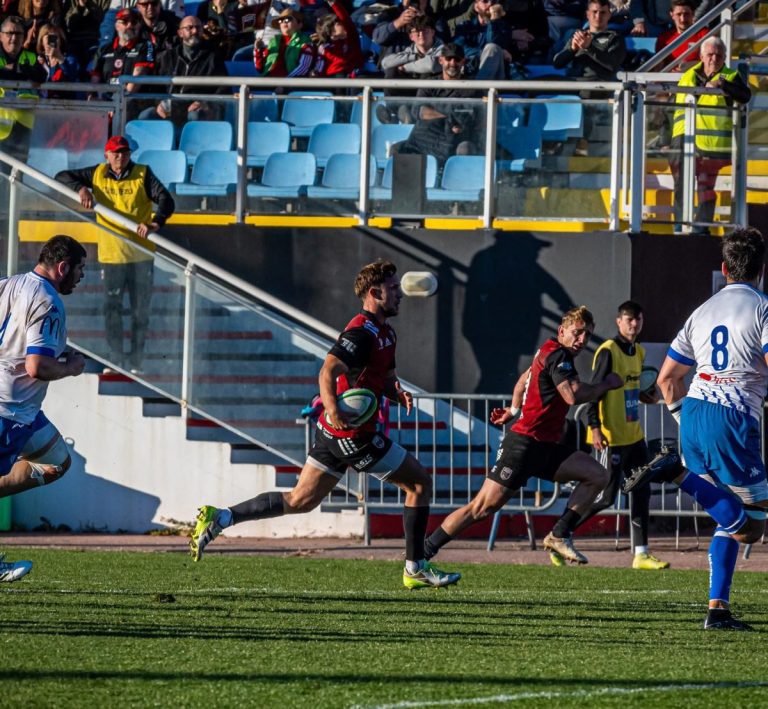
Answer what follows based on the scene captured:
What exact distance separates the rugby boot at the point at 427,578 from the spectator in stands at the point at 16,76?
758 cm

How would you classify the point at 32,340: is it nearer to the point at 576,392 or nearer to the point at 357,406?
the point at 357,406

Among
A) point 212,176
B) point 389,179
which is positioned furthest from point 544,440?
point 212,176

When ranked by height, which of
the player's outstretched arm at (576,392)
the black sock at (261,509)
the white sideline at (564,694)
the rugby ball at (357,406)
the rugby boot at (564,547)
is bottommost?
the rugby boot at (564,547)

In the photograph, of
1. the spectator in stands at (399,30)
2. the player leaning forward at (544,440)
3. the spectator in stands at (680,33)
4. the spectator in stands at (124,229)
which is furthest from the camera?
the spectator in stands at (399,30)

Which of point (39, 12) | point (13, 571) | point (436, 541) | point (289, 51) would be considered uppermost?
point (39, 12)

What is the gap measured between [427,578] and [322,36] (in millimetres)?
9103

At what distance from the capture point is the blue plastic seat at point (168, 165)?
618 inches

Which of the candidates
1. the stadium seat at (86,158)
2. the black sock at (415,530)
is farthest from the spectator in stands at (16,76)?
the black sock at (415,530)

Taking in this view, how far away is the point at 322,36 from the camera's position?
1744cm

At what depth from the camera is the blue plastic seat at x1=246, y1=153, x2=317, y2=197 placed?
1551 cm

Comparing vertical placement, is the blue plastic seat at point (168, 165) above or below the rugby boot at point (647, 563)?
above

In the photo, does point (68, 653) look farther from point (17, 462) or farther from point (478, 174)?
point (478, 174)

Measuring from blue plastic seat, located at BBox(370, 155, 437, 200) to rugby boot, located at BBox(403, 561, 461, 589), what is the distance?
606 cm

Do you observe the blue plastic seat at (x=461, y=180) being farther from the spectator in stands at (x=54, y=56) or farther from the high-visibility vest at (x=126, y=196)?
the spectator in stands at (x=54, y=56)
